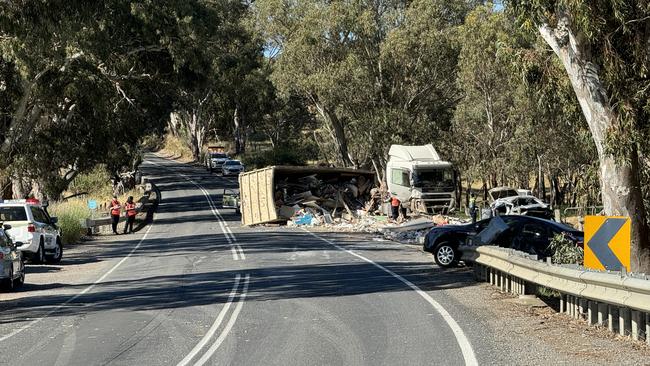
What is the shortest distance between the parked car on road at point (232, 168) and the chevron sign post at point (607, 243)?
68.9m

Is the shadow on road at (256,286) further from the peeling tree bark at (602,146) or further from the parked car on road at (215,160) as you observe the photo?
the parked car on road at (215,160)

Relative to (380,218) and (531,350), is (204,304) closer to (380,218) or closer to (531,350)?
(531,350)

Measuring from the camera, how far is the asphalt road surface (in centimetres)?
1043

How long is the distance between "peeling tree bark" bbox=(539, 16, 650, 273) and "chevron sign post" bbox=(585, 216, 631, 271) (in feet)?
16.7

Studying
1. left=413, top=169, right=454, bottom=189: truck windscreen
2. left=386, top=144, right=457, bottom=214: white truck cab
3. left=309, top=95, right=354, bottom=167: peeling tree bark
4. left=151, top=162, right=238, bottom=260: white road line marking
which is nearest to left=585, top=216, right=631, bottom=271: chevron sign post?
left=151, top=162, right=238, bottom=260: white road line marking

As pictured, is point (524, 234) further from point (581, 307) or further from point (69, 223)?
point (69, 223)

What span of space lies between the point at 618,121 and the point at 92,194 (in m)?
58.0

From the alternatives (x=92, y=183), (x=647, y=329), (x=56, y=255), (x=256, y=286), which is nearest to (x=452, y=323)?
(x=647, y=329)

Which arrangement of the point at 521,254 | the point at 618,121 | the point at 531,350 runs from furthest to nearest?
1. the point at 618,121
2. the point at 521,254
3. the point at 531,350

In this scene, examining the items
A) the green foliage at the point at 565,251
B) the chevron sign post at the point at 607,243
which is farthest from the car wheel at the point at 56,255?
the chevron sign post at the point at 607,243

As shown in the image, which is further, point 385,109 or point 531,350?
point 385,109

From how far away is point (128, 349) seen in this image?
1095 centimetres

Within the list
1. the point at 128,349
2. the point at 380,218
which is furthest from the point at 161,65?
the point at 128,349

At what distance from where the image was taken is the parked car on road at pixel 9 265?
1789 cm
